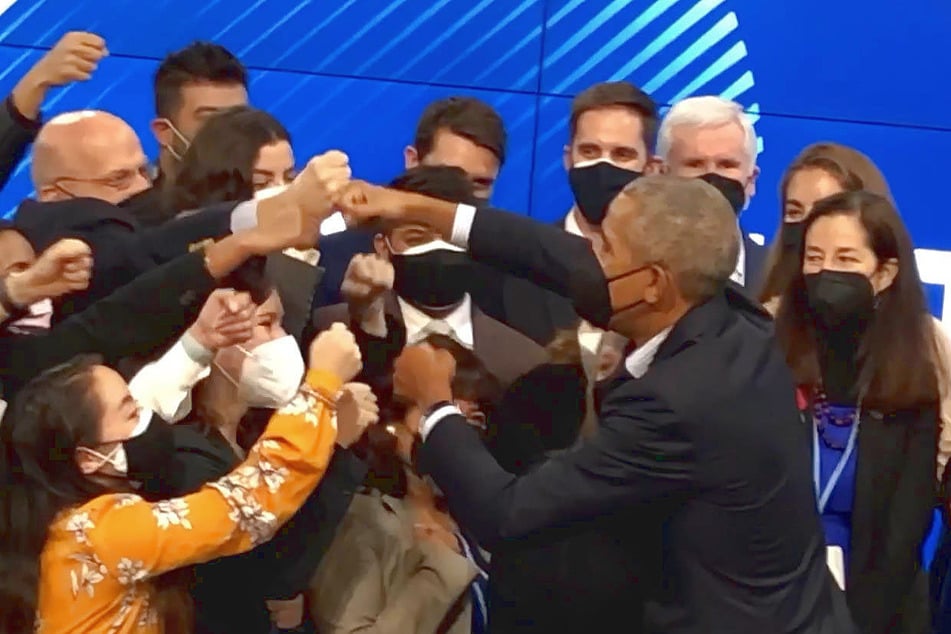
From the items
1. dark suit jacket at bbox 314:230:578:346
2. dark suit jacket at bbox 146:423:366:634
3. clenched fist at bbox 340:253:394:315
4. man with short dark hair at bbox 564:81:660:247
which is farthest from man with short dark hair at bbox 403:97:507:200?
dark suit jacket at bbox 146:423:366:634

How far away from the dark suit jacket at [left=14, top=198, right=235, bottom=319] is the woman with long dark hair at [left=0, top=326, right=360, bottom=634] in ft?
1.17

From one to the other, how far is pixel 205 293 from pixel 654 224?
2.33 ft

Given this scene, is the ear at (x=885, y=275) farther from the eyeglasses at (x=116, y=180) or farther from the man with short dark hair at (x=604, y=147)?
the eyeglasses at (x=116, y=180)

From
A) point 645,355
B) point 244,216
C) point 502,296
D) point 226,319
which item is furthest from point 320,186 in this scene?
point 502,296

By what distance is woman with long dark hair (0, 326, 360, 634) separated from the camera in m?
2.12

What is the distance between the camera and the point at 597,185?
10.2ft

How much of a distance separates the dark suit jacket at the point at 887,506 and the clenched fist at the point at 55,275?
1382 mm

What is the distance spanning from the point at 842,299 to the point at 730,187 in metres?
0.52

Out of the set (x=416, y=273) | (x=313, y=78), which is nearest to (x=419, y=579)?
(x=416, y=273)

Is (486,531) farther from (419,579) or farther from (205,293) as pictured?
(205,293)

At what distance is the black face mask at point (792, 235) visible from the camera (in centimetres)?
289

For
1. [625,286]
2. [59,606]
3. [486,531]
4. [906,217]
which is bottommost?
[59,606]

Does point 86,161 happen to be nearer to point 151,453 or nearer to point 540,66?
point 151,453

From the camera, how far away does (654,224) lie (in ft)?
7.08
